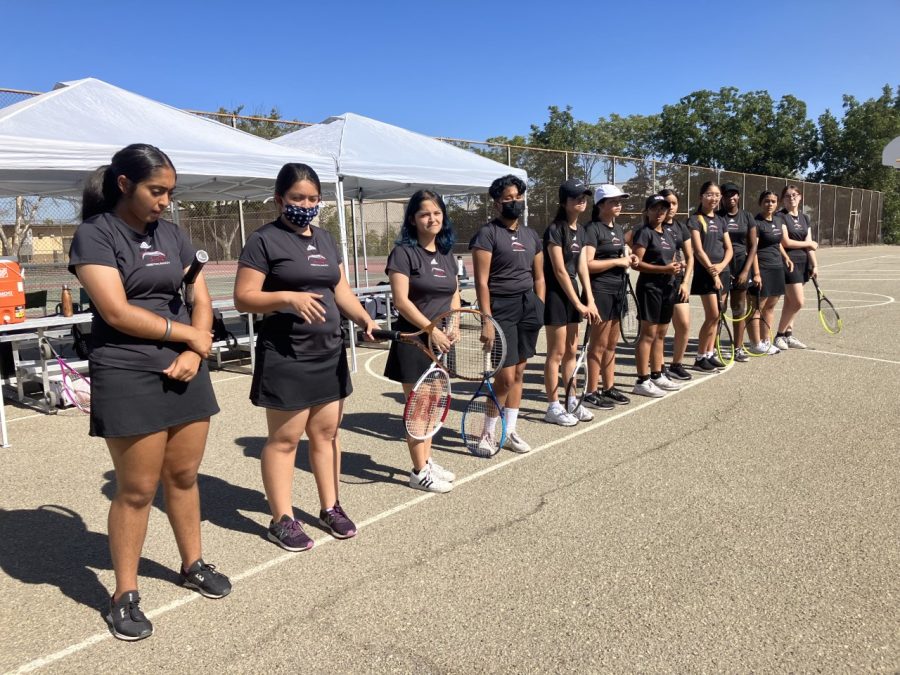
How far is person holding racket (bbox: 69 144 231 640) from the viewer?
8.30 ft

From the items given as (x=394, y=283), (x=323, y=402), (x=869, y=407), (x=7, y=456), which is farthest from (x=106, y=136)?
(x=869, y=407)

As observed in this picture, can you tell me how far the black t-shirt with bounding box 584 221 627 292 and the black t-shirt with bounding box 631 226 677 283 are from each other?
57 cm

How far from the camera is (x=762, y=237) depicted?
8172 millimetres

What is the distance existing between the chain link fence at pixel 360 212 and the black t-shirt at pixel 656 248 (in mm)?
4029

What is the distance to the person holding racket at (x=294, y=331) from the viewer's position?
3189 mm

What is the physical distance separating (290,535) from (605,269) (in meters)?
3.66

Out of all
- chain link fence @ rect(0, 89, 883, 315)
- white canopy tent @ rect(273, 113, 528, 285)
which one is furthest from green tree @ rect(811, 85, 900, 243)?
white canopy tent @ rect(273, 113, 528, 285)

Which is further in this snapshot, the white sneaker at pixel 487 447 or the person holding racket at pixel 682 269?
the person holding racket at pixel 682 269

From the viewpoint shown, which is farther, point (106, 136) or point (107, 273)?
point (106, 136)

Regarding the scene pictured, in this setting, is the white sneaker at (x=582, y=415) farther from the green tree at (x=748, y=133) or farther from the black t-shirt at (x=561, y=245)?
the green tree at (x=748, y=133)

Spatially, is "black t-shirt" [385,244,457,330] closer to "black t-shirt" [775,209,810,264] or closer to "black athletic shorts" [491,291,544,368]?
"black athletic shorts" [491,291,544,368]

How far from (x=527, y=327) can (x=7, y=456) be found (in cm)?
425

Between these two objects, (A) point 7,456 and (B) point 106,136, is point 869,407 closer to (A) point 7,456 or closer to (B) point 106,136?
(A) point 7,456

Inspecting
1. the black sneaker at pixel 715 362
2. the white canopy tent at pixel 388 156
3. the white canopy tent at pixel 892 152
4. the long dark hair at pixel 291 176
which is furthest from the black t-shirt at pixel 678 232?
the white canopy tent at pixel 892 152
